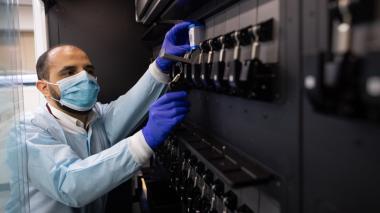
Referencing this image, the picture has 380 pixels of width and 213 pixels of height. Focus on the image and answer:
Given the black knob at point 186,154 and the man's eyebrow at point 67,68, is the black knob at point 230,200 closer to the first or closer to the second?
the black knob at point 186,154

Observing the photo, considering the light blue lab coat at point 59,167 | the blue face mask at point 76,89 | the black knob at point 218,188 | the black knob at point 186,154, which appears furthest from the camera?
the blue face mask at point 76,89

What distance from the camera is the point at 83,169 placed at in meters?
1.10

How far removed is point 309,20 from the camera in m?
0.54

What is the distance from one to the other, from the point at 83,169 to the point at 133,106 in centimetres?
59

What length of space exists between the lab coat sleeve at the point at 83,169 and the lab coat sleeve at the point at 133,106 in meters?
0.48

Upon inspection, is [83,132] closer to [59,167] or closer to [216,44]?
[59,167]

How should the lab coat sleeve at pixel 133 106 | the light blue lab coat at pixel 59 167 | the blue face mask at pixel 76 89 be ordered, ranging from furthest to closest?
the lab coat sleeve at pixel 133 106
the blue face mask at pixel 76 89
the light blue lab coat at pixel 59 167

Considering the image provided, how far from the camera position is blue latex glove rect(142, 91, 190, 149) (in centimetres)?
108

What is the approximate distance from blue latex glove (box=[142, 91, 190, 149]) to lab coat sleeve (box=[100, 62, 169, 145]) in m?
0.44

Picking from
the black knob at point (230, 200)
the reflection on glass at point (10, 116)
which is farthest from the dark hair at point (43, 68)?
the black knob at point (230, 200)

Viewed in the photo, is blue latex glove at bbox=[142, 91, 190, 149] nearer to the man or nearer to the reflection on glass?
the man

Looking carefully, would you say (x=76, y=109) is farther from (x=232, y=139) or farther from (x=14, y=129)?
(x=232, y=139)

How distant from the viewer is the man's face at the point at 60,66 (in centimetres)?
145

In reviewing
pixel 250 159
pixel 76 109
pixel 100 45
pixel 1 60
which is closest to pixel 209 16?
pixel 250 159
